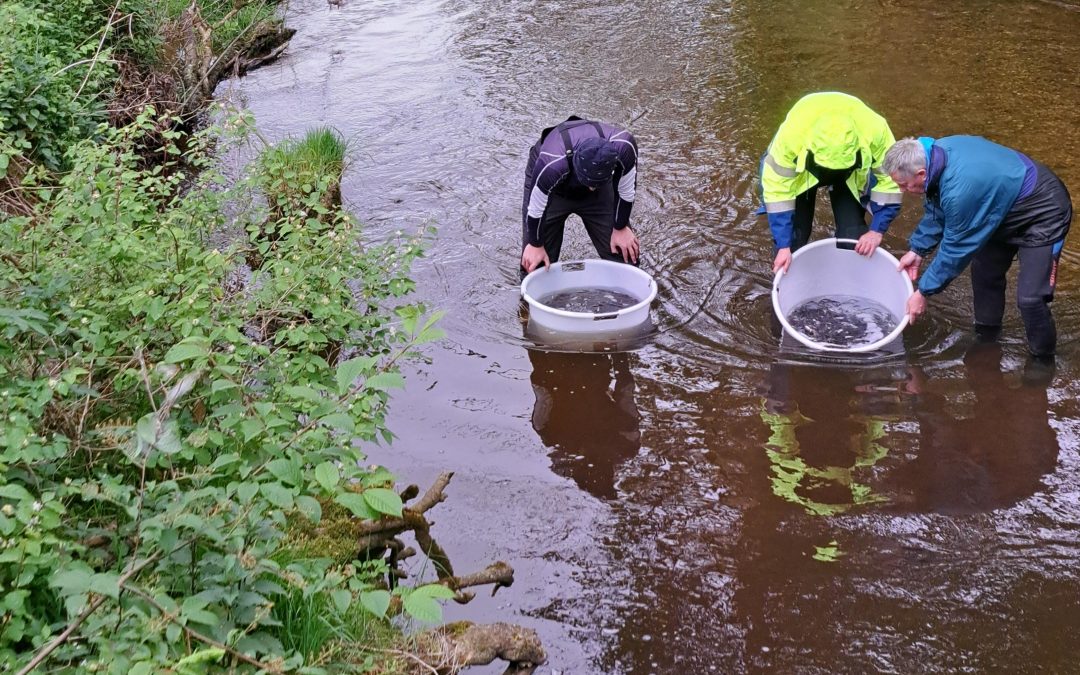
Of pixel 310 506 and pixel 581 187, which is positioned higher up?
pixel 310 506

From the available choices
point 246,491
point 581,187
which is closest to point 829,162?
point 581,187

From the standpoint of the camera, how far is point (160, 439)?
8.43 feet

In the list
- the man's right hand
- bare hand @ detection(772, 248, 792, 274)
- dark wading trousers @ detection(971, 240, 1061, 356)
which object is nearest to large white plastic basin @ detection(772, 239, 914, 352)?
bare hand @ detection(772, 248, 792, 274)

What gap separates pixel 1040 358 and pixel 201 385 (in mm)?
4459

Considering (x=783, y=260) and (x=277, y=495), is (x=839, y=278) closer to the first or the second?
(x=783, y=260)

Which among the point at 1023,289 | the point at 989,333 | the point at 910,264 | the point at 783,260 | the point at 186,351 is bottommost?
the point at 989,333

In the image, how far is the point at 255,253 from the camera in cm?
598

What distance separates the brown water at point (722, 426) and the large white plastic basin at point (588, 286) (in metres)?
0.26

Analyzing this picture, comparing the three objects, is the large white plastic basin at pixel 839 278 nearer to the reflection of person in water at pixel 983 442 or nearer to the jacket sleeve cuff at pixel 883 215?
the jacket sleeve cuff at pixel 883 215

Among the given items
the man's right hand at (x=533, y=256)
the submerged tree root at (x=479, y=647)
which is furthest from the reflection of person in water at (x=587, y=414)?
the submerged tree root at (x=479, y=647)

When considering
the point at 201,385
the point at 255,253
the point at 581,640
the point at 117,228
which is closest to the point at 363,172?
the point at 255,253

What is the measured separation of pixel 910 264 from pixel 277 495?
3826 millimetres

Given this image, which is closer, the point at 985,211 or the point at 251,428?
the point at 251,428

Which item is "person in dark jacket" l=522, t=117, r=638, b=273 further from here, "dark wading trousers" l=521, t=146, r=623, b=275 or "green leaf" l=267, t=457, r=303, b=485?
"green leaf" l=267, t=457, r=303, b=485
